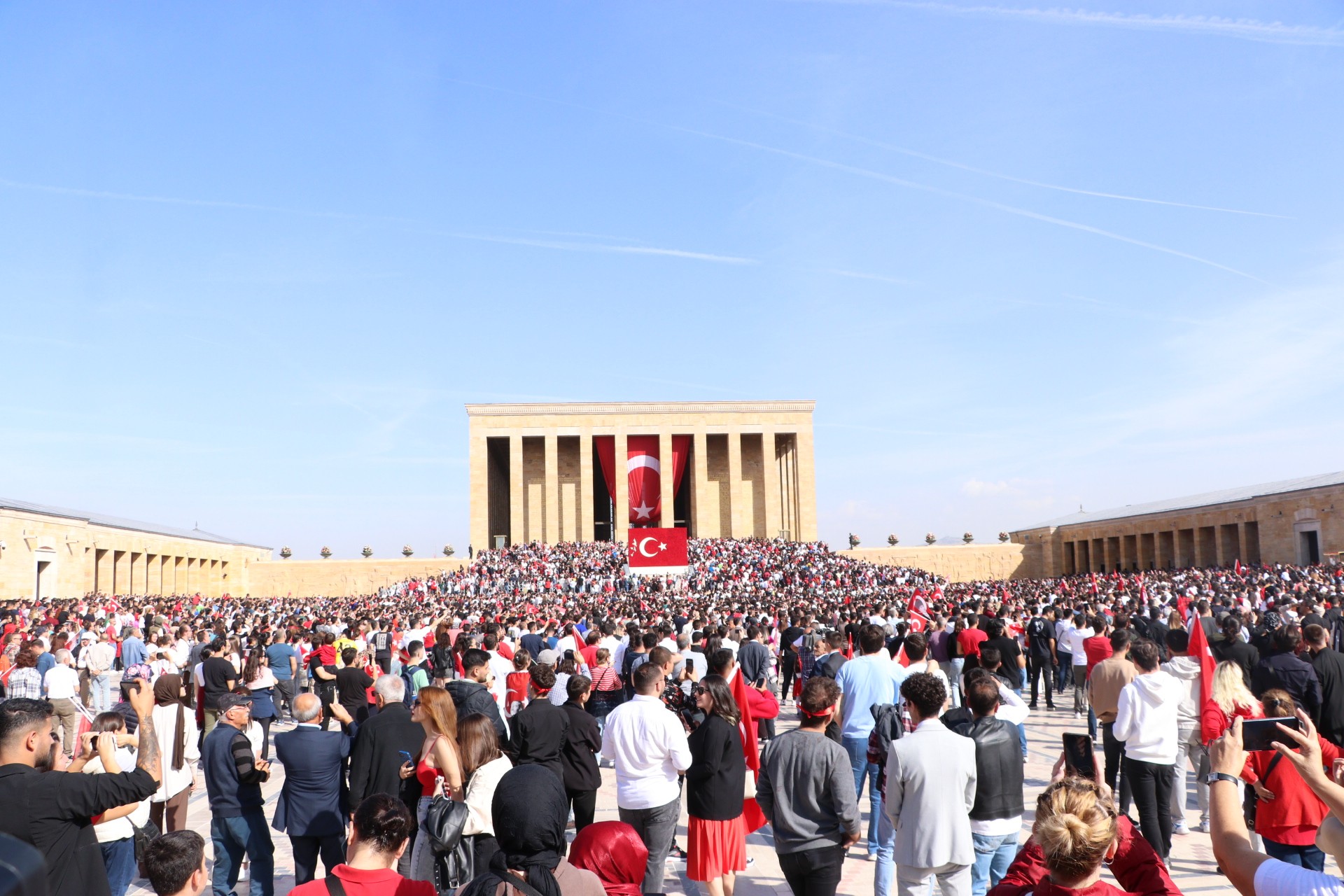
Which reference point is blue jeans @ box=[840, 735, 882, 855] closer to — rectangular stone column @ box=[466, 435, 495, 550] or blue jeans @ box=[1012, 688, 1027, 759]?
blue jeans @ box=[1012, 688, 1027, 759]

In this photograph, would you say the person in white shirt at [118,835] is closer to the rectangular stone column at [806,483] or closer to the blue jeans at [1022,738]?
the blue jeans at [1022,738]

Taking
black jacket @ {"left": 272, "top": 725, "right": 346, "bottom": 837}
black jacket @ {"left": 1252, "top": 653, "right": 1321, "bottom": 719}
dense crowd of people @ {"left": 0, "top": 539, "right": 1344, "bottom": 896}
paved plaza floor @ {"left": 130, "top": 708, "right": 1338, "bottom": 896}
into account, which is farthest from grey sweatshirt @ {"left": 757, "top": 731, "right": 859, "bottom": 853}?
black jacket @ {"left": 1252, "top": 653, "right": 1321, "bottom": 719}

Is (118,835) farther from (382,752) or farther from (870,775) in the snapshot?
(870,775)

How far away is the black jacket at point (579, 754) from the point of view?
235 inches

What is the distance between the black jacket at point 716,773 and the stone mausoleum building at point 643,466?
1611 inches

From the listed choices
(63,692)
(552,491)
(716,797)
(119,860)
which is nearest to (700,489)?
(552,491)

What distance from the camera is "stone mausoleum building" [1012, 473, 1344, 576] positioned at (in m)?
37.3

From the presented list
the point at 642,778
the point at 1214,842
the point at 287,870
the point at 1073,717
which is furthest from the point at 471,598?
the point at 1214,842

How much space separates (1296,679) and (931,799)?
14.3 feet

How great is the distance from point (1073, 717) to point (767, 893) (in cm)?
805

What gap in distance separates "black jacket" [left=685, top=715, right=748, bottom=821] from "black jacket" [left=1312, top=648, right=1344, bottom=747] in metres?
4.67

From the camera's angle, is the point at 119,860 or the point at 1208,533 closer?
the point at 119,860

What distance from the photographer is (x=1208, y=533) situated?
46.1m

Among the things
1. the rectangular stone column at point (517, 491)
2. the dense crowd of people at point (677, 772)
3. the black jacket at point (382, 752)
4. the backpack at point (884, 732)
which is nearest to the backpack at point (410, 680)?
the dense crowd of people at point (677, 772)
